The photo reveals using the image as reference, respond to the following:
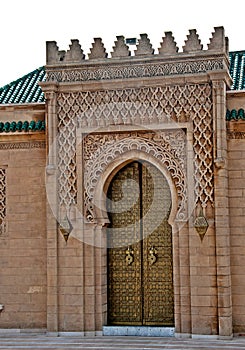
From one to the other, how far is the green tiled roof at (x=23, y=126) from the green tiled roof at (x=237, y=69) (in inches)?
134

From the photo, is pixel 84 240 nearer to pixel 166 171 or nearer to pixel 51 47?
pixel 166 171

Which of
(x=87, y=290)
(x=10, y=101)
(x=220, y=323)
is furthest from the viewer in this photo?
(x=10, y=101)

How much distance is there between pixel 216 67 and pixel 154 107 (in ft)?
3.86

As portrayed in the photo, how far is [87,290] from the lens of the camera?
10867 millimetres

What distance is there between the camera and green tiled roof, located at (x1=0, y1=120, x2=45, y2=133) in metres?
11.4

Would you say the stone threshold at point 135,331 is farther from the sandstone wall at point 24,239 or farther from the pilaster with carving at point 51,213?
the sandstone wall at point 24,239

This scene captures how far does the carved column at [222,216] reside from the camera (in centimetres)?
1020

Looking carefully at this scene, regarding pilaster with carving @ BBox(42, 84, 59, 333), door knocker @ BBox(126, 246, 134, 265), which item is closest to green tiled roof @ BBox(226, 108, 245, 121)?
door knocker @ BBox(126, 246, 134, 265)

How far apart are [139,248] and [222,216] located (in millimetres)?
1618

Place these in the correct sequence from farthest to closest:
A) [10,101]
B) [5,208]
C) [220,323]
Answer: [10,101] → [5,208] → [220,323]

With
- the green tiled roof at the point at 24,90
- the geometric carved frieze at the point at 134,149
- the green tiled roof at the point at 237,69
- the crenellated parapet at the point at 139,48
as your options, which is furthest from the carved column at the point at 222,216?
the green tiled roof at the point at 24,90

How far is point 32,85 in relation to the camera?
13094 mm

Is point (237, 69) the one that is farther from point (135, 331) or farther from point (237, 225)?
point (135, 331)

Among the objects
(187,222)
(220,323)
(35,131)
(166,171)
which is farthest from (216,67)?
(220,323)
